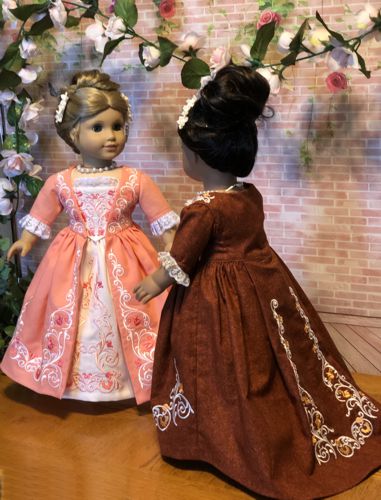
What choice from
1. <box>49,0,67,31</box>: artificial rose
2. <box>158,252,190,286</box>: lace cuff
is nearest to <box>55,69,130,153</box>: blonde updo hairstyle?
<box>49,0,67,31</box>: artificial rose

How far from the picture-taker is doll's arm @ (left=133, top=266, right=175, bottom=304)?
159 cm

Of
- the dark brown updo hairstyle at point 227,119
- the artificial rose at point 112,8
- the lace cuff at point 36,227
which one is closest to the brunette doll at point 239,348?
the dark brown updo hairstyle at point 227,119

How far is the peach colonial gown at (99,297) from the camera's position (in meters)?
1.89

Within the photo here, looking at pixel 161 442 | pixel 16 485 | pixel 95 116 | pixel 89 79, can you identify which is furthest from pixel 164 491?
pixel 89 79

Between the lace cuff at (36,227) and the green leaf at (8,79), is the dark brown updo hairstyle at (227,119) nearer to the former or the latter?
the lace cuff at (36,227)

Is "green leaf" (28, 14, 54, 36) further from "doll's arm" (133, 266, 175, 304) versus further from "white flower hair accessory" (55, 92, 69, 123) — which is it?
"doll's arm" (133, 266, 175, 304)

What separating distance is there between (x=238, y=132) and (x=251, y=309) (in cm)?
46

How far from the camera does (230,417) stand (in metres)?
1.55

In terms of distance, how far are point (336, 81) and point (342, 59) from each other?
0.39 ft

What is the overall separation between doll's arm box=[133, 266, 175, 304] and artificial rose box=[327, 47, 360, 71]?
83cm

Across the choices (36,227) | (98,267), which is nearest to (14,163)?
(36,227)

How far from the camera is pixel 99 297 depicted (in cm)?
189

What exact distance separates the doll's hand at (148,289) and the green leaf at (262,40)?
2.66 ft

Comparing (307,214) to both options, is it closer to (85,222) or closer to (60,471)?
(85,222)
